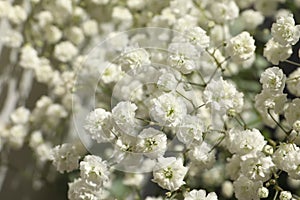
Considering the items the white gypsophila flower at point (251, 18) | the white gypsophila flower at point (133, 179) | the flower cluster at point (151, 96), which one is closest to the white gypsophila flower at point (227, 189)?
the flower cluster at point (151, 96)

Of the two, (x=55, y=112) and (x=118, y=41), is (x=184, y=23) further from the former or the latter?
(x=55, y=112)

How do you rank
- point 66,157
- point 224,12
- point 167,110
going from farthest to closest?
point 224,12 < point 66,157 < point 167,110

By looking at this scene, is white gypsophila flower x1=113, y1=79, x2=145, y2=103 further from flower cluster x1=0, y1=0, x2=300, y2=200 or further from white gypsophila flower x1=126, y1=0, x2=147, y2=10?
white gypsophila flower x1=126, y1=0, x2=147, y2=10

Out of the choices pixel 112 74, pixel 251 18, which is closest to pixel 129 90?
pixel 112 74

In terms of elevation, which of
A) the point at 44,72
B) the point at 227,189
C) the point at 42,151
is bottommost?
the point at 227,189

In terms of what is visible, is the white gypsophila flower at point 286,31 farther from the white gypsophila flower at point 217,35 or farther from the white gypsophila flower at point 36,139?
the white gypsophila flower at point 36,139

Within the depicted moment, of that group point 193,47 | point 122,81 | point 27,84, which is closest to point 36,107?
point 27,84
